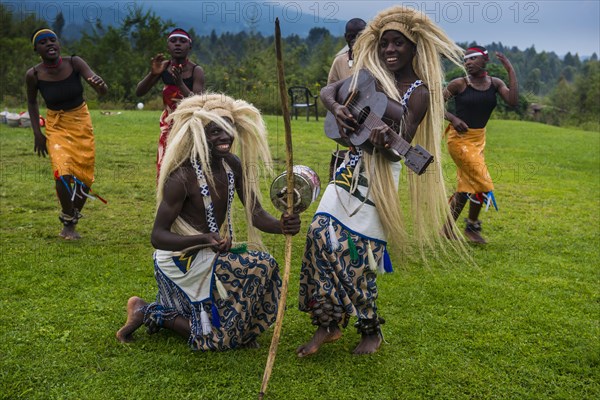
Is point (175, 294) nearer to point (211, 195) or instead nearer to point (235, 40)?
point (211, 195)

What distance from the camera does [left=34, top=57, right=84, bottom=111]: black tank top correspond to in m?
6.19

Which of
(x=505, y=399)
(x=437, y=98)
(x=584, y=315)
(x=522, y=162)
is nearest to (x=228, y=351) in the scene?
(x=505, y=399)

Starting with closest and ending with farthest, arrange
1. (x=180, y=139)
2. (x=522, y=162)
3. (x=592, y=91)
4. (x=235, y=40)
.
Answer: (x=180, y=139), (x=522, y=162), (x=592, y=91), (x=235, y=40)

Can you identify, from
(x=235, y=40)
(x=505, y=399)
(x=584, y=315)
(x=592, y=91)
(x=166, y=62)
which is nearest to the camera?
(x=505, y=399)

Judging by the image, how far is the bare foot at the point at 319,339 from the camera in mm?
3832

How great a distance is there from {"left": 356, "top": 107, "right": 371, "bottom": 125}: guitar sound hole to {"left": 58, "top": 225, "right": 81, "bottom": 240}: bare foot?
12.6ft

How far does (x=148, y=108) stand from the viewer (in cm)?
2470

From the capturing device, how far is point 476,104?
260 inches

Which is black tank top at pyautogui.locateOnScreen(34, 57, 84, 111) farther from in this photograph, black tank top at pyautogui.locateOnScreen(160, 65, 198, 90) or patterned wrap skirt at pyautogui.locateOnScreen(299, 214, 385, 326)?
patterned wrap skirt at pyautogui.locateOnScreen(299, 214, 385, 326)

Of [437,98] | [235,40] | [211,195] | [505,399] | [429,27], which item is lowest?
[505,399]

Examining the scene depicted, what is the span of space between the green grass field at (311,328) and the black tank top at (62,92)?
1348 millimetres

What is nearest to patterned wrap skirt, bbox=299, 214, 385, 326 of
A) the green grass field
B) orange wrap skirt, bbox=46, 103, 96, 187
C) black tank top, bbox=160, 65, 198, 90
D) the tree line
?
the green grass field

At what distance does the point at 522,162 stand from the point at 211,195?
1052 cm

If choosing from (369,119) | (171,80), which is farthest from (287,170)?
(171,80)
